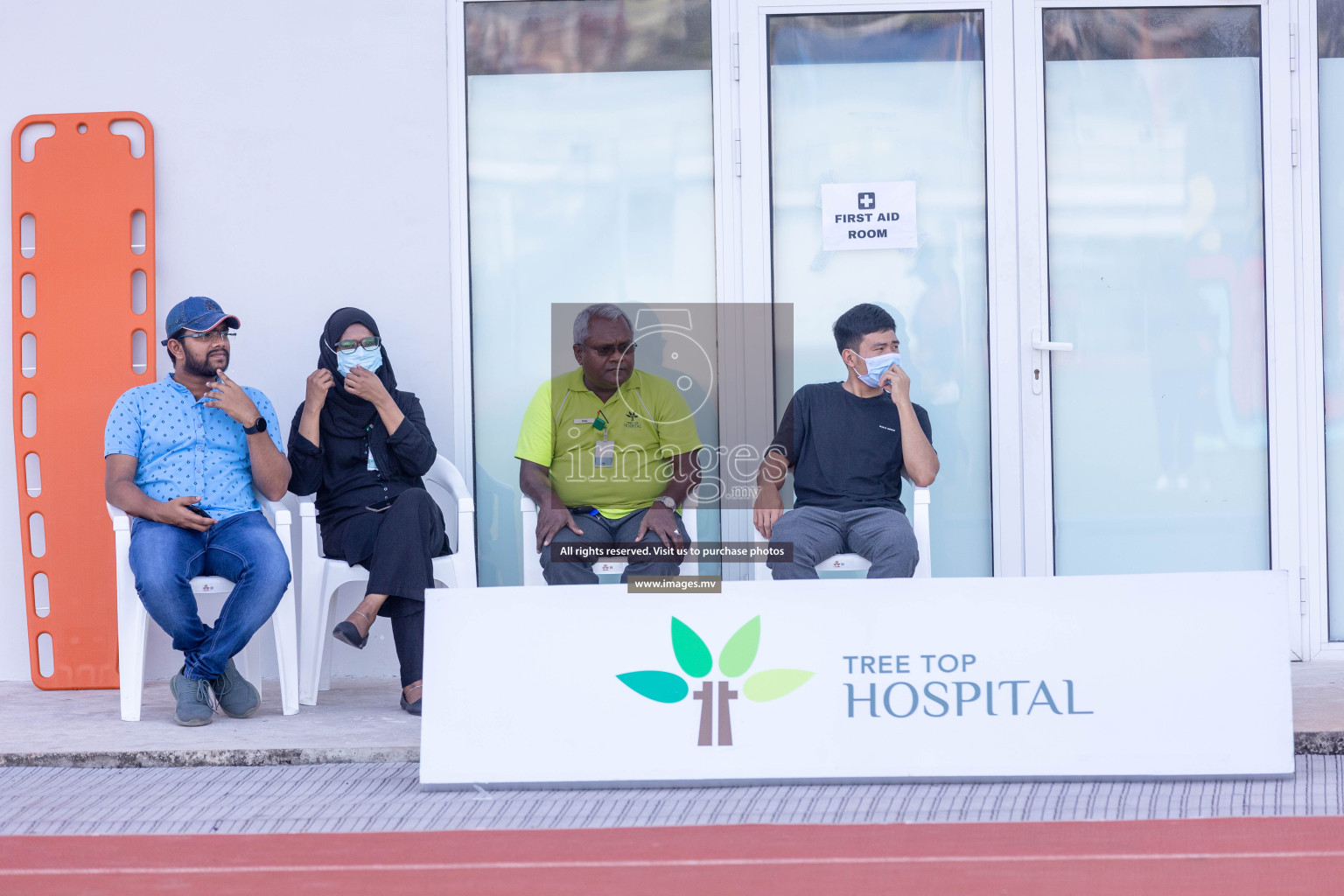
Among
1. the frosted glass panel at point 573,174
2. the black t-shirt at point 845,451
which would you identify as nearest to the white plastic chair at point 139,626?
the frosted glass panel at point 573,174

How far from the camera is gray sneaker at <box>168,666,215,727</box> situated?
3.94 meters

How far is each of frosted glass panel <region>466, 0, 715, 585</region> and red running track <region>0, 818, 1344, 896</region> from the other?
2.11 metres

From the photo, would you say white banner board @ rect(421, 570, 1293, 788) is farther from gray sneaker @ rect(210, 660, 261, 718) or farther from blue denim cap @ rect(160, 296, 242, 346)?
blue denim cap @ rect(160, 296, 242, 346)

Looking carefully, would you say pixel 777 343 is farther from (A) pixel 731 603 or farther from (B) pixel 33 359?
(B) pixel 33 359

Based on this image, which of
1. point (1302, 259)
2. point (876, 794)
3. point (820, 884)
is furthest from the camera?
point (1302, 259)

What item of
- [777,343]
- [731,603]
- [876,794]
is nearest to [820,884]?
[876,794]

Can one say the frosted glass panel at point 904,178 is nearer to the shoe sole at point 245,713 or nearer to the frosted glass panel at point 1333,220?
the frosted glass panel at point 1333,220

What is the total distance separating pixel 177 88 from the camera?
4.73m

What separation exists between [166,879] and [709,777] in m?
1.21

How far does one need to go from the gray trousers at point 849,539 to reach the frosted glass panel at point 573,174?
75 centimetres

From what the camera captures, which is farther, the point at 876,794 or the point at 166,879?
the point at 876,794

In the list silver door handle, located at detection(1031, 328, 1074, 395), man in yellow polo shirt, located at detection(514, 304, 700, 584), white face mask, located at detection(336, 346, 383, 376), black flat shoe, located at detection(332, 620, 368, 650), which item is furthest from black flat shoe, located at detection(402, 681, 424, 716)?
silver door handle, located at detection(1031, 328, 1074, 395)

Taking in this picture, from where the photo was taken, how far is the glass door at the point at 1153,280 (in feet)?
15.5

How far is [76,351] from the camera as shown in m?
4.66
